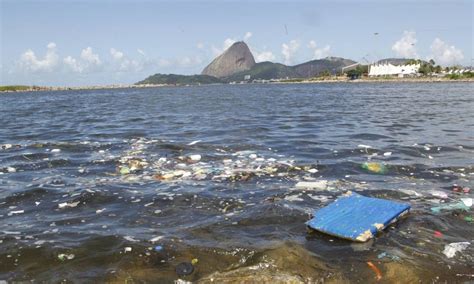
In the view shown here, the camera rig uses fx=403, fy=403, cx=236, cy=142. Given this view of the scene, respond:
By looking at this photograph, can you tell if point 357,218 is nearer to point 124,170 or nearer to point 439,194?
point 439,194

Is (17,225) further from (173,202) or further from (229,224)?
(229,224)

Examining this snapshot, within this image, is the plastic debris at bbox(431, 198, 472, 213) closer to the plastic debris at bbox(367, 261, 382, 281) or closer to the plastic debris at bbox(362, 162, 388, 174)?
the plastic debris at bbox(367, 261, 382, 281)

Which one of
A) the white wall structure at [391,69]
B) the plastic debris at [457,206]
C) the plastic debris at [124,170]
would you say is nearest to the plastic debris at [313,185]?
the plastic debris at [457,206]

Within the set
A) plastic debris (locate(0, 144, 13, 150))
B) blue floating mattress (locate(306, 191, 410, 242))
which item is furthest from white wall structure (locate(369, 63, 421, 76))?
blue floating mattress (locate(306, 191, 410, 242))

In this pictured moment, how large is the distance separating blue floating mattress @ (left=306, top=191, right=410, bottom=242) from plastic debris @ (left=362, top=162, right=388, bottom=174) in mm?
3232

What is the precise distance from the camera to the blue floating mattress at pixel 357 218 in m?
5.59

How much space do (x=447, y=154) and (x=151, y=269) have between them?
949cm

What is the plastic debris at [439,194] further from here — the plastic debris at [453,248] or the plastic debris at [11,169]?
the plastic debris at [11,169]

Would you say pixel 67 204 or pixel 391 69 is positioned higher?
pixel 391 69

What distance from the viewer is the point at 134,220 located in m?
6.73

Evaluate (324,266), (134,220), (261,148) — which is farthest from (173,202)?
(261,148)

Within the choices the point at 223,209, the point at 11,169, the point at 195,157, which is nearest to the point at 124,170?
the point at 195,157

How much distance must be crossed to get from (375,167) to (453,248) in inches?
188

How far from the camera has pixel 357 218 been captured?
5.96m
